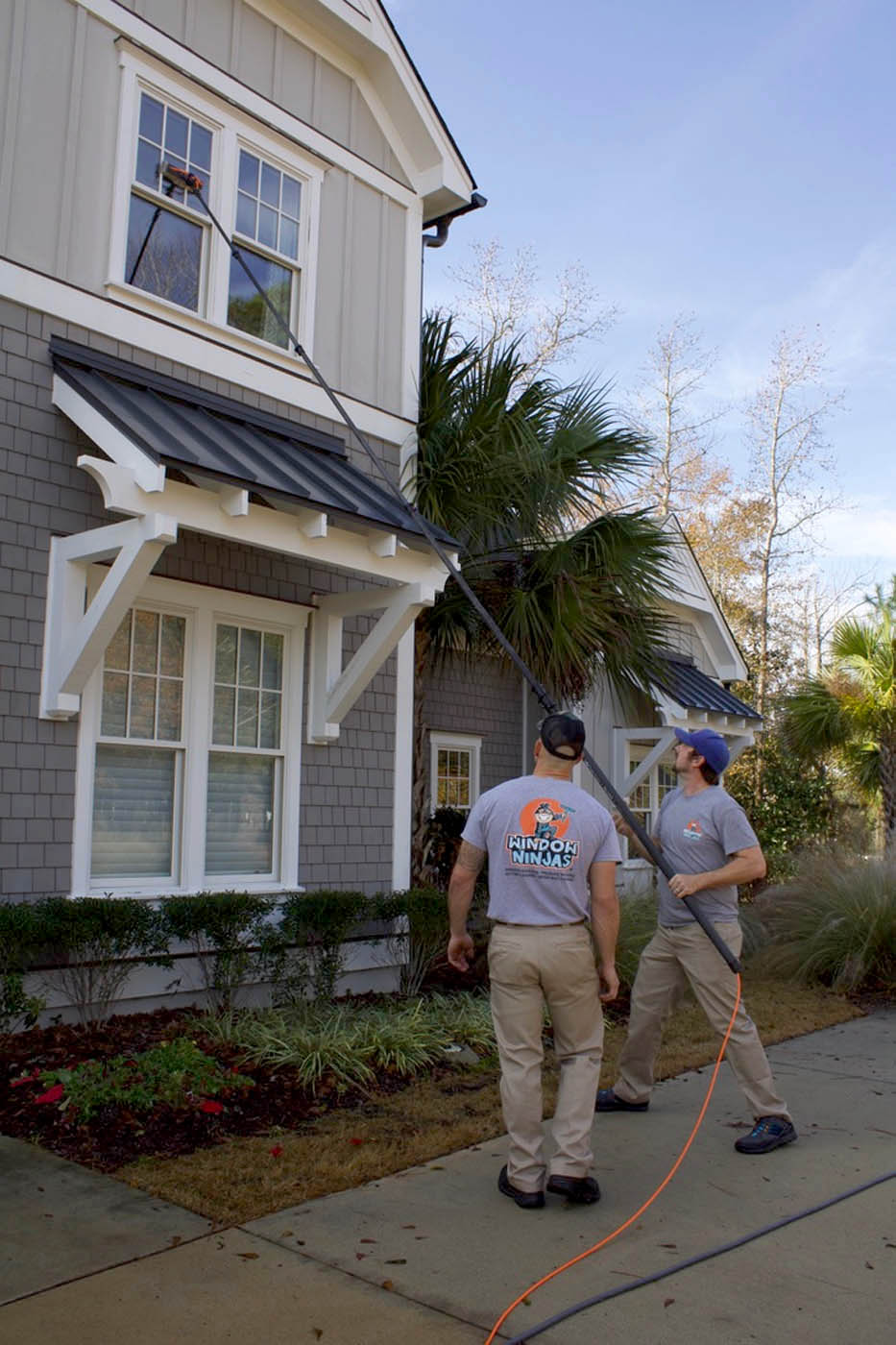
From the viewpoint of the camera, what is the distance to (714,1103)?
236 inches

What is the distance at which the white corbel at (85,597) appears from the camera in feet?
21.3

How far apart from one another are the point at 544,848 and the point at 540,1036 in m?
0.71

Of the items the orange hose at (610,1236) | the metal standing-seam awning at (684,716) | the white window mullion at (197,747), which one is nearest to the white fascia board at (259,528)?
the white window mullion at (197,747)

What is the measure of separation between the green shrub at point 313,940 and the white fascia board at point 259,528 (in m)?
2.26

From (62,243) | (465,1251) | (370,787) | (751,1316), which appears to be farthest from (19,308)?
(751,1316)

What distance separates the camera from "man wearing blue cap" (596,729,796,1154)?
5.21 m

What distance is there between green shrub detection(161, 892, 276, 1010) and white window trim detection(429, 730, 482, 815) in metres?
4.18

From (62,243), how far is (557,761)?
492 cm

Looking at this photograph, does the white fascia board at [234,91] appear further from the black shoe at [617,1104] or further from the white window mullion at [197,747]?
the black shoe at [617,1104]

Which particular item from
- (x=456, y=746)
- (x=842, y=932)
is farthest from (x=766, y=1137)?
(x=456, y=746)

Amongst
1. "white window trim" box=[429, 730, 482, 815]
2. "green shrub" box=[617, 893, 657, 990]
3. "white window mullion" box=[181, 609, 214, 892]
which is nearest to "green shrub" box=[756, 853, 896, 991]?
"green shrub" box=[617, 893, 657, 990]

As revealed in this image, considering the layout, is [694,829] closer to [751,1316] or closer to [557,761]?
[557,761]

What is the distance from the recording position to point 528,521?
32.9ft

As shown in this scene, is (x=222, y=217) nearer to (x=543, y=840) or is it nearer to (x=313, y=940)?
(x=313, y=940)
